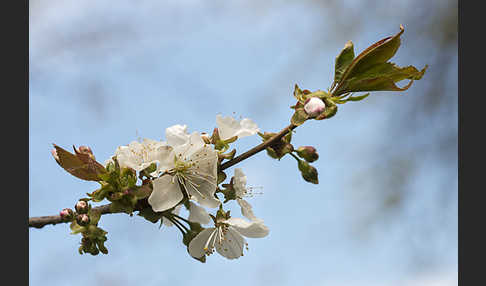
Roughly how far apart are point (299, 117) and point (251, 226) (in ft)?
0.55

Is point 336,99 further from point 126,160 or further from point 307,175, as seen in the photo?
point 126,160

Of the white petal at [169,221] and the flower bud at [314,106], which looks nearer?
the flower bud at [314,106]

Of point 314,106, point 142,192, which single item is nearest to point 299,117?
point 314,106

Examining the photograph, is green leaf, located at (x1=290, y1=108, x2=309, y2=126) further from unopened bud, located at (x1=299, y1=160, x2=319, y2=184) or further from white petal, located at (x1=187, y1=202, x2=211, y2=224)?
white petal, located at (x1=187, y1=202, x2=211, y2=224)

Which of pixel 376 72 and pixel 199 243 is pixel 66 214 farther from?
pixel 376 72

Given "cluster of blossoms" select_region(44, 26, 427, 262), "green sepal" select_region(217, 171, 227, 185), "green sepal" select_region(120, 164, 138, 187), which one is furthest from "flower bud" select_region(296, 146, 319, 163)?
"green sepal" select_region(120, 164, 138, 187)

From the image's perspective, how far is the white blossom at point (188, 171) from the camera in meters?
0.60

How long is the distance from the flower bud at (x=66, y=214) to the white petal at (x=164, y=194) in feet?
0.34

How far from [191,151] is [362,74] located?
0.84 ft

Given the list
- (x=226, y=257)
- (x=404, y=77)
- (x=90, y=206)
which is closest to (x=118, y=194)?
(x=90, y=206)

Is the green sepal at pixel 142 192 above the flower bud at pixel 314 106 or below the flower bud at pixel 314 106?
below

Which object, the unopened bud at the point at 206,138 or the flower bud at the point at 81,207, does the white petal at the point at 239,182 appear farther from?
the flower bud at the point at 81,207

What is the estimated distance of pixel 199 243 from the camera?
25.0 inches

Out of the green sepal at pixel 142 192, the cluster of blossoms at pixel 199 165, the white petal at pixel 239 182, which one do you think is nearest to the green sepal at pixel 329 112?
the cluster of blossoms at pixel 199 165
